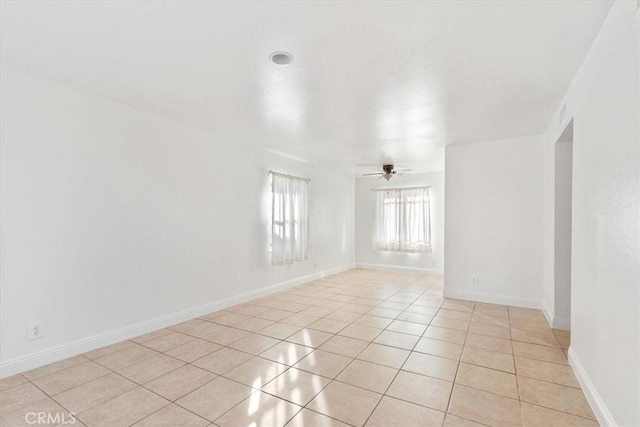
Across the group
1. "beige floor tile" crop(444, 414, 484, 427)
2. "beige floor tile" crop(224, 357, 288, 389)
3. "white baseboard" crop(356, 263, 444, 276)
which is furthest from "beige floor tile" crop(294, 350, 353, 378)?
"white baseboard" crop(356, 263, 444, 276)

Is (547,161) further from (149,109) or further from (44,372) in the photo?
(44,372)

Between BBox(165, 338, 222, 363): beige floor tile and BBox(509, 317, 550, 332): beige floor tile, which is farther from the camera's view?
BBox(509, 317, 550, 332): beige floor tile

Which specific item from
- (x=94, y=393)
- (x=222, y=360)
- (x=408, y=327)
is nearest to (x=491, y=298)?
(x=408, y=327)

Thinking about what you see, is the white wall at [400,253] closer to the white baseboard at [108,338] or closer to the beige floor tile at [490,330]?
the beige floor tile at [490,330]

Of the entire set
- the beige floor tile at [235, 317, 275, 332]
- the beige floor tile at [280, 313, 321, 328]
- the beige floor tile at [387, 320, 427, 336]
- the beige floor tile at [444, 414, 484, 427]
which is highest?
the beige floor tile at [444, 414, 484, 427]

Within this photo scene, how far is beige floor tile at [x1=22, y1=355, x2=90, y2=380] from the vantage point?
2.49m

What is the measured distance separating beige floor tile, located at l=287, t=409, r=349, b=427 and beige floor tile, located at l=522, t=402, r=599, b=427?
115 centimetres

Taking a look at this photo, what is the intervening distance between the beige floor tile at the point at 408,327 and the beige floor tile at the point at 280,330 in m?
1.10

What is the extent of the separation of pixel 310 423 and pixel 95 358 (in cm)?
214

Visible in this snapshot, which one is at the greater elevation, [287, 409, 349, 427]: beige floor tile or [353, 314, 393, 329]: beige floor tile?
[287, 409, 349, 427]: beige floor tile

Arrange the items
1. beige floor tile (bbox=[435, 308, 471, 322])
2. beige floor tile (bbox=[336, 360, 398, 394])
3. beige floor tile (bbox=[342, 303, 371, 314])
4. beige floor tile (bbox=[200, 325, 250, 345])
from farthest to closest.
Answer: beige floor tile (bbox=[342, 303, 371, 314]), beige floor tile (bbox=[435, 308, 471, 322]), beige floor tile (bbox=[200, 325, 250, 345]), beige floor tile (bbox=[336, 360, 398, 394])

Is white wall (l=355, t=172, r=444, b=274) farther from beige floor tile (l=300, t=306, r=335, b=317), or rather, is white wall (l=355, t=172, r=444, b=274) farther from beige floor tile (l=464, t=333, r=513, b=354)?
beige floor tile (l=464, t=333, r=513, b=354)

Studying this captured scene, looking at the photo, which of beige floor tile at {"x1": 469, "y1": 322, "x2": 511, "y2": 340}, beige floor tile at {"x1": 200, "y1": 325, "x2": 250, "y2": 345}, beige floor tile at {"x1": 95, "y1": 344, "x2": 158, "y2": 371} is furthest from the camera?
beige floor tile at {"x1": 469, "y1": 322, "x2": 511, "y2": 340}

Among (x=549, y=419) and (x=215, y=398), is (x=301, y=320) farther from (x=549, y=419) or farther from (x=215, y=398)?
(x=549, y=419)
